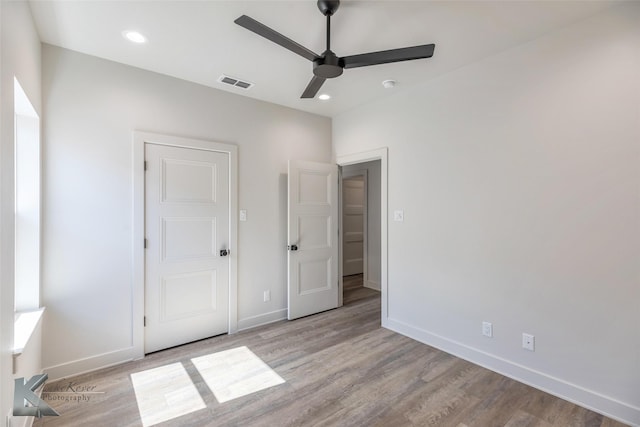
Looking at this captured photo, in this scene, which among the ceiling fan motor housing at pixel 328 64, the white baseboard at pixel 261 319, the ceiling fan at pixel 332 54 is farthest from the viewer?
the white baseboard at pixel 261 319

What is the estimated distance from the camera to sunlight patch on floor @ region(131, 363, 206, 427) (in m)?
2.01

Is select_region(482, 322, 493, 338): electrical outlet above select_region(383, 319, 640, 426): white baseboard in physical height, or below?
above

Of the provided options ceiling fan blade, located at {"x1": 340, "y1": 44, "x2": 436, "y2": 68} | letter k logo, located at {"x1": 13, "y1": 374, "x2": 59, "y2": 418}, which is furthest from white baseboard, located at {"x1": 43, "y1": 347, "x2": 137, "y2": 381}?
ceiling fan blade, located at {"x1": 340, "y1": 44, "x2": 436, "y2": 68}

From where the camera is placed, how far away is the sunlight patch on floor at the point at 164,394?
2012 millimetres

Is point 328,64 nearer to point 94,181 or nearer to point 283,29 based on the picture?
point 283,29

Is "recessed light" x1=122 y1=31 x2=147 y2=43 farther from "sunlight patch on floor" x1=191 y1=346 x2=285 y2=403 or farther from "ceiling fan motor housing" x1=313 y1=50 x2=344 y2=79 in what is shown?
"sunlight patch on floor" x1=191 y1=346 x2=285 y2=403

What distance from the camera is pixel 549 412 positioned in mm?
2029

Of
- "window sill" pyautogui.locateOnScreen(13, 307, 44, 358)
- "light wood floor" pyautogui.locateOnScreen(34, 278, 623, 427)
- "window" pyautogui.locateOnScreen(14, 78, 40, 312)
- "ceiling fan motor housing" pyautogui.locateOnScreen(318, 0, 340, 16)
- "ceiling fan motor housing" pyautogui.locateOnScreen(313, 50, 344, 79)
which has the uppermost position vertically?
"ceiling fan motor housing" pyautogui.locateOnScreen(318, 0, 340, 16)

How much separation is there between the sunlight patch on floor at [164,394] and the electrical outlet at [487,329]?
2.37 metres

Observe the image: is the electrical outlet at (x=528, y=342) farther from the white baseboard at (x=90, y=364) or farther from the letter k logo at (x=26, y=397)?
the white baseboard at (x=90, y=364)

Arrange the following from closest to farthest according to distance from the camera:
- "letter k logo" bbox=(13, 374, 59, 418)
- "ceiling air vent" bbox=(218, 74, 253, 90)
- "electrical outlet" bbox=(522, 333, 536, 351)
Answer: "letter k logo" bbox=(13, 374, 59, 418) < "electrical outlet" bbox=(522, 333, 536, 351) < "ceiling air vent" bbox=(218, 74, 253, 90)

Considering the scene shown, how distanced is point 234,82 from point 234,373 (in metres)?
2.78

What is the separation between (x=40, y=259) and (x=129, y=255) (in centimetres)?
59

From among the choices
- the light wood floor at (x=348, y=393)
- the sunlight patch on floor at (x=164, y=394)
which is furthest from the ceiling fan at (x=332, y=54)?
the sunlight patch on floor at (x=164, y=394)
